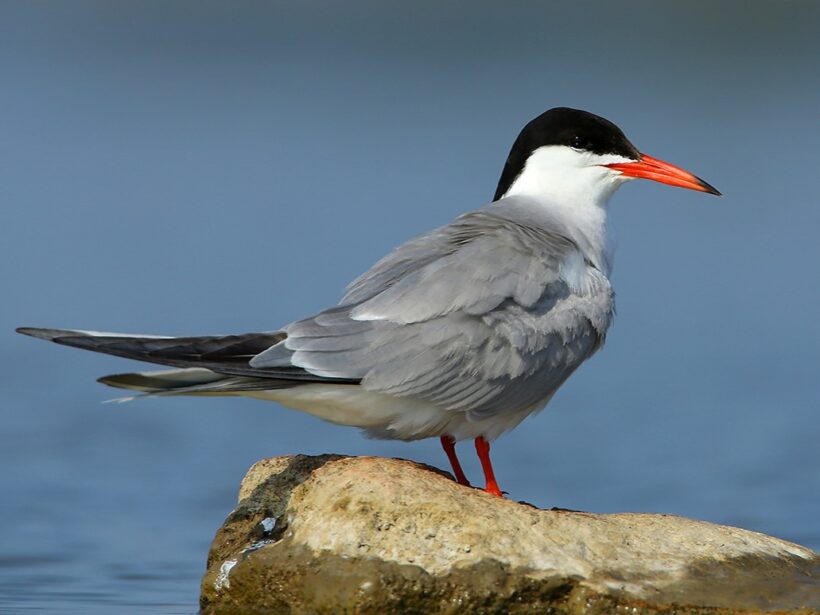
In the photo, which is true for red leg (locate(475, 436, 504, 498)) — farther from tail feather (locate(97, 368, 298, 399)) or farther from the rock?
tail feather (locate(97, 368, 298, 399))

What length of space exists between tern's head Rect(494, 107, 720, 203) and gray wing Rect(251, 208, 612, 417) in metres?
0.80

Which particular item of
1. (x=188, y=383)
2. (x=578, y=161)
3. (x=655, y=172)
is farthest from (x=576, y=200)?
(x=188, y=383)

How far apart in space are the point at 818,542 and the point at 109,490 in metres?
3.50

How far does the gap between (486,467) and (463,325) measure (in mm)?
586

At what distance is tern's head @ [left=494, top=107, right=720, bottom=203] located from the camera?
6660 mm

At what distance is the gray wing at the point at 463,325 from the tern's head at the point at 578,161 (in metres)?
0.80

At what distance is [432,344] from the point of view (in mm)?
5473

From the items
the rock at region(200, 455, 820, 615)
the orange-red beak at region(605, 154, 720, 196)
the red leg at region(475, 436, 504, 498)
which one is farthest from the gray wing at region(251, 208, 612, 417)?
the orange-red beak at region(605, 154, 720, 196)

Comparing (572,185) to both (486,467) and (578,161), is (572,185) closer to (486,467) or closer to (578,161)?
(578,161)

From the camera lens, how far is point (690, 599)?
490cm

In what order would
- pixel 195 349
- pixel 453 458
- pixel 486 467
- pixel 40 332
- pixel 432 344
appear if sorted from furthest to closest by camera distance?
pixel 453 458
pixel 486 467
pixel 432 344
pixel 195 349
pixel 40 332

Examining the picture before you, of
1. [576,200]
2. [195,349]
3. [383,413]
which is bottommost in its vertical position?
[383,413]

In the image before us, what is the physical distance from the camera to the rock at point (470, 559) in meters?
4.91

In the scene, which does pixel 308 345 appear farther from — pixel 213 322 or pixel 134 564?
pixel 213 322
